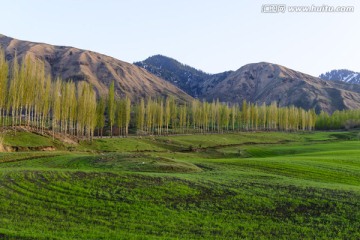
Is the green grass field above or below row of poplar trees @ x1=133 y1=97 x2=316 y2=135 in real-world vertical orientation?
below

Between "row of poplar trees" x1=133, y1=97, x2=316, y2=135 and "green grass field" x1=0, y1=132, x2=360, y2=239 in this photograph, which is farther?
"row of poplar trees" x1=133, y1=97, x2=316, y2=135

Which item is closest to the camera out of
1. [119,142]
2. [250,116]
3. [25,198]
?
[25,198]

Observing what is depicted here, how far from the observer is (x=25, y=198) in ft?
87.5

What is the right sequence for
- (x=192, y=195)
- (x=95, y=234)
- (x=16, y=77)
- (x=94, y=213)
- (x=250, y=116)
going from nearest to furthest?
(x=95, y=234) → (x=94, y=213) → (x=192, y=195) → (x=16, y=77) → (x=250, y=116)

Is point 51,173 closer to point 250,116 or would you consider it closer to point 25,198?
point 25,198

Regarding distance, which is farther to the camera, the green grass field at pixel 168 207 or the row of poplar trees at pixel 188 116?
the row of poplar trees at pixel 188 116

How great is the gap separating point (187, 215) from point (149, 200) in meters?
4.12

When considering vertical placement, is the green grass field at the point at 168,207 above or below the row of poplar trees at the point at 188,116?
below

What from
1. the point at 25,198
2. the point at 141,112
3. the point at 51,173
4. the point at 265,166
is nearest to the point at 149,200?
the point at 25,198

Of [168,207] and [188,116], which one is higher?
[188,116]

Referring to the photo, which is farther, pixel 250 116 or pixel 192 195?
pixel 250 116

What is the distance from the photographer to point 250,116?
187m

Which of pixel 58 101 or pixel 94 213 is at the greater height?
pixel 58 101

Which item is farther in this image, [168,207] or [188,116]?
[188,116]
